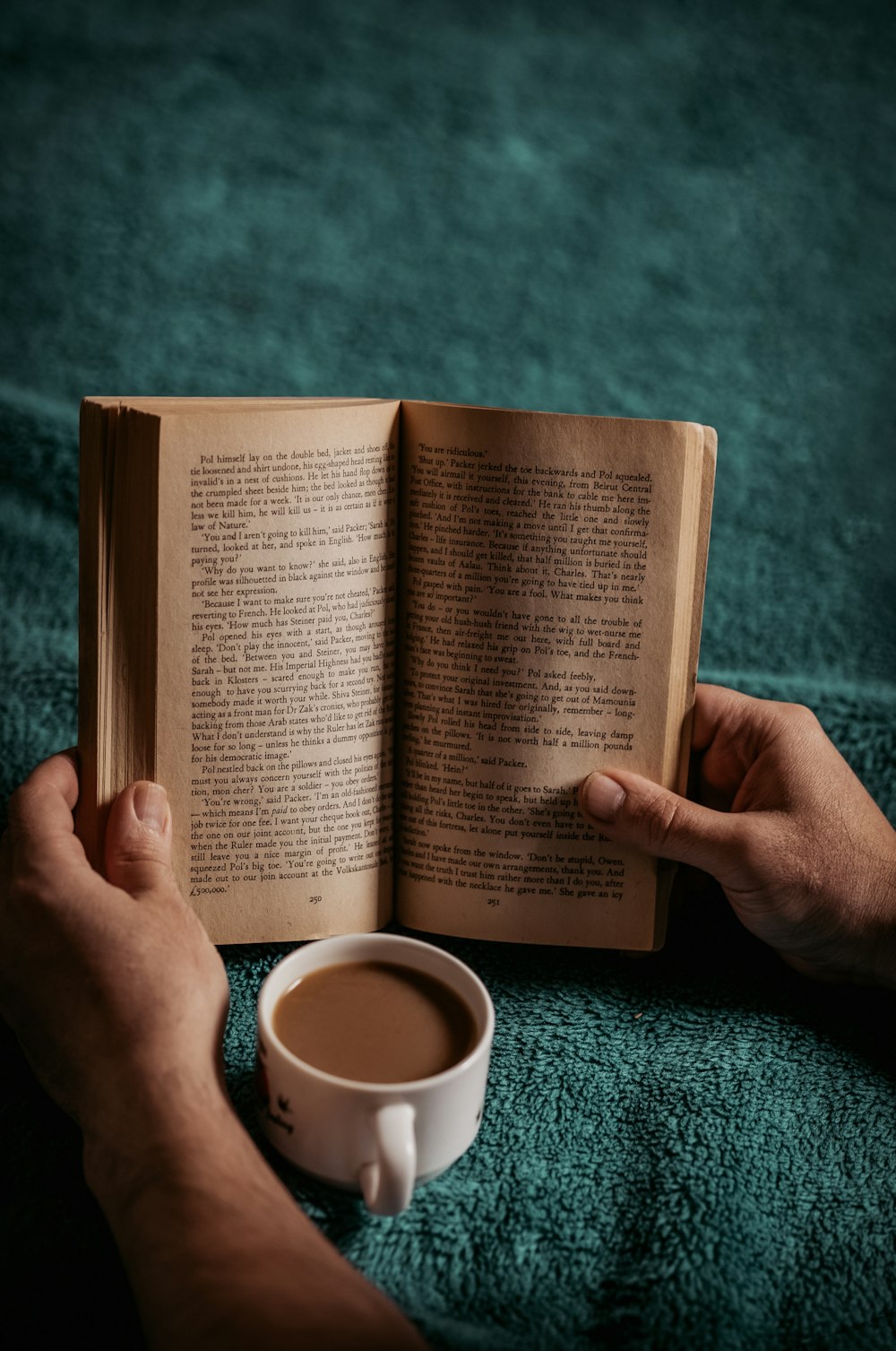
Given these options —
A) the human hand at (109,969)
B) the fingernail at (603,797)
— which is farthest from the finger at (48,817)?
the fingernail at (603,797)

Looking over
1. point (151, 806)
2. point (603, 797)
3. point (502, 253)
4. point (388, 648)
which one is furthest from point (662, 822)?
point (502, 253)

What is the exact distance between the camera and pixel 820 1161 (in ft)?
2.27

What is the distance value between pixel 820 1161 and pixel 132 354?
110 cm

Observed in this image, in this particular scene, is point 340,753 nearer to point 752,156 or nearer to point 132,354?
point 132,354

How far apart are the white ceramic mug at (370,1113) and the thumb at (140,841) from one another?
112 mm

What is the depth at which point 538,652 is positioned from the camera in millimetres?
756

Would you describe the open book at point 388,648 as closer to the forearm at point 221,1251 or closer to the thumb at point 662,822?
the thumb at point 662,822

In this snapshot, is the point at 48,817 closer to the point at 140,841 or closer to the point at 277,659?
the point at 140,841

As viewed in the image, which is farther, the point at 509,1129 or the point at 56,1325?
the point at 509,1129

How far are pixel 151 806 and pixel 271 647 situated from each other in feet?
0.40

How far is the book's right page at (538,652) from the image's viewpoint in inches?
29.2

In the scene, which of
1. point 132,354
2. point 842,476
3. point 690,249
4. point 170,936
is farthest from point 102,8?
point 170,936

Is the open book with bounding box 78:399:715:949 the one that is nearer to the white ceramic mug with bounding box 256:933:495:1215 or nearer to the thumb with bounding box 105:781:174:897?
the thumb with bounding box 105:781:174:897

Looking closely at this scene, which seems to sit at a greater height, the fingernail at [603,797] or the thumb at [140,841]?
the fingernail at [603,797]
